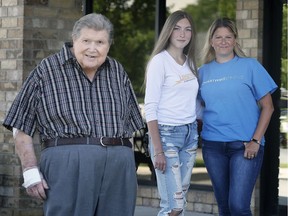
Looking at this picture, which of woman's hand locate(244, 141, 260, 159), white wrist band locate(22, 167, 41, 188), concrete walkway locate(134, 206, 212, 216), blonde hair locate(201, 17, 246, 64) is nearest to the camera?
white wrist band locate(22, 167, 41, 188)

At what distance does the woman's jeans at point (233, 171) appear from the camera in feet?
18.2

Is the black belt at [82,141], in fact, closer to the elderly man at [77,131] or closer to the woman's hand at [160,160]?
the elderly man at [77,131]

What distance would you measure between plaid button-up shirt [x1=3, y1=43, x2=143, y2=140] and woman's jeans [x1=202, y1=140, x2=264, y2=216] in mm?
1335

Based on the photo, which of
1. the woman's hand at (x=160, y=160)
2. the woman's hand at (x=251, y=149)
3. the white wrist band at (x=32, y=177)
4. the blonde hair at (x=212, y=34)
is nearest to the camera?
the white wrist band at (x=32, y=177)

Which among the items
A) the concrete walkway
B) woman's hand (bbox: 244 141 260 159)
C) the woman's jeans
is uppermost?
woman's hand (bbox: 244 141 260 159)

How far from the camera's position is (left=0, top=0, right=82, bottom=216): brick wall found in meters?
7.54

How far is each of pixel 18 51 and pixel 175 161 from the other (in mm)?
A: 2656

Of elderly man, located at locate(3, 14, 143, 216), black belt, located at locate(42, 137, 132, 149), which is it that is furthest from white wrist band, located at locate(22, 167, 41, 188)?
black belt, located at locate(42, 137, 132, 149)

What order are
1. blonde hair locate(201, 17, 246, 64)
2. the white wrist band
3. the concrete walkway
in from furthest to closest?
the concrete walkway → blonde hair locate(201, 17, 246, 64) → the white wrist band

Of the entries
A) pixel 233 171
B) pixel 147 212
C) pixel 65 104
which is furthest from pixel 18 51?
pixel 65 104

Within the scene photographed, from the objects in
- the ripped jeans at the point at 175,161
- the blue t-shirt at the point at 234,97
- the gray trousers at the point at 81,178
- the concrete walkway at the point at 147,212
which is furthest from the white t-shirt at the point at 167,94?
the concrete walkway at the point at 147,212

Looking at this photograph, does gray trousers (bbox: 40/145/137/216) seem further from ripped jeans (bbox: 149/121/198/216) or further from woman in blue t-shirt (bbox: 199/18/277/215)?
woman in blue t-shirt (bbox: 199/18/277/215)

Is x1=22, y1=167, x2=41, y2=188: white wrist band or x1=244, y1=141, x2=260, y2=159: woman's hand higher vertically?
x1=244, y1=141, x2=260, y2=159: woman's hand

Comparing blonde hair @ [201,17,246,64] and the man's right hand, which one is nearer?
the man's right hand
